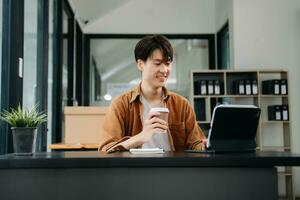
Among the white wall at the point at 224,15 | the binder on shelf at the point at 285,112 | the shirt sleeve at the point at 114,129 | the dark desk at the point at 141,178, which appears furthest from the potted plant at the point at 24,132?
the white wall at the point at 224,15

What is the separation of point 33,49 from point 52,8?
1.08 meters

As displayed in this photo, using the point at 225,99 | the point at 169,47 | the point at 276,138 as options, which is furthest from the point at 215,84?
the point at 169,47

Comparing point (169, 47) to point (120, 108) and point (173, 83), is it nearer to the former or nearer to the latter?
point (120, 108)

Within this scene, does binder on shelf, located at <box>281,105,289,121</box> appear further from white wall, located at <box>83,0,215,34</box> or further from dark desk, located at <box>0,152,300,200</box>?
dark desk, located at <box>0,152,300,200</box>

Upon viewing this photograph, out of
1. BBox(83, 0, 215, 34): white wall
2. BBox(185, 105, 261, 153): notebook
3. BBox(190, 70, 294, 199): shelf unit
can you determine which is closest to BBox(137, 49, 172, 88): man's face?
BBox(185, 105, 261, 153): notebook

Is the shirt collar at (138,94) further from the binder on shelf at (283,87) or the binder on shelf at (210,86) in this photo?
the binder on shelf at (283,87)

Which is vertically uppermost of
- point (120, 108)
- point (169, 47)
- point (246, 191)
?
point (169, 47)

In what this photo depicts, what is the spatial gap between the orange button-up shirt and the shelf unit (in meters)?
3.15

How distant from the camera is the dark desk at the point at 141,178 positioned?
4.09 feet

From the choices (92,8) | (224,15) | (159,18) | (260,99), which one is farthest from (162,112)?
(159,18)

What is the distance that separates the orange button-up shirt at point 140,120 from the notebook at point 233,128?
0.48m

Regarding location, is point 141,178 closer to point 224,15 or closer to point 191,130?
point 191,130

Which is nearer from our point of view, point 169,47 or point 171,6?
point 169,47

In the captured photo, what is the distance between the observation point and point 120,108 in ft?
6.51
